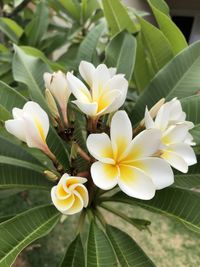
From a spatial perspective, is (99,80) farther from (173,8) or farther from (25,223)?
(173,8)

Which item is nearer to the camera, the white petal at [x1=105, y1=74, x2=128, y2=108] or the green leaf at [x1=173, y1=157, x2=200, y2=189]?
the white petal at [x1=105, y1=74, x2=128, y2=108]

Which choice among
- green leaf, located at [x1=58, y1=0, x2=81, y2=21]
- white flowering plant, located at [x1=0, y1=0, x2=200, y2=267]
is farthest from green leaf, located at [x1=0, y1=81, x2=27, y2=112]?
green leaf, located at [x1=58, y1=0, x2=81, y2=21]

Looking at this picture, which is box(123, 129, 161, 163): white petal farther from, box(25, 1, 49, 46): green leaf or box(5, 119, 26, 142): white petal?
box(25, 1, 49, 46): green leaf

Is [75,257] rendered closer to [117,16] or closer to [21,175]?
[21,175]

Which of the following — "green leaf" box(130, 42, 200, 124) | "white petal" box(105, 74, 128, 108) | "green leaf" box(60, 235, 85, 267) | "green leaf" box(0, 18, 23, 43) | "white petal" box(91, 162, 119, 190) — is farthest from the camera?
"green leaf" box(0, 18, 23, 43)

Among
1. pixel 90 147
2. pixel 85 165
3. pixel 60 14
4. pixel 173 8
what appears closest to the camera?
pixel 90 147

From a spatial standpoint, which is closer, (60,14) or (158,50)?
(158,50)

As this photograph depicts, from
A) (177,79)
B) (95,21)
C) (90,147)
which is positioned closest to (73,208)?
(90,147)
